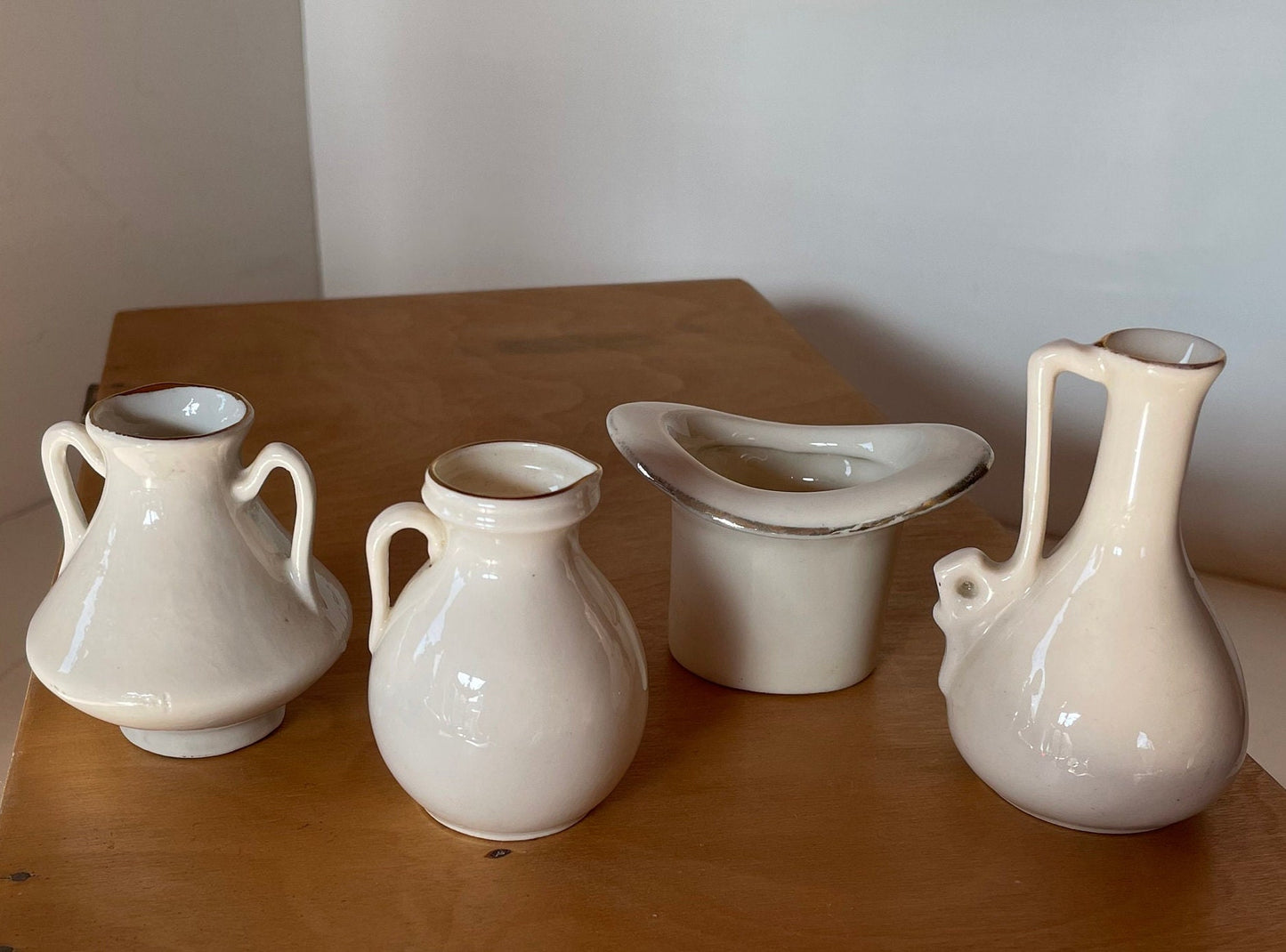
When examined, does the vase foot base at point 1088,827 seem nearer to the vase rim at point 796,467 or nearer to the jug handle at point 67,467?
the vase rim at point 796,467

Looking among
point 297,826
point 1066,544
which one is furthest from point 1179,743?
point 297,826

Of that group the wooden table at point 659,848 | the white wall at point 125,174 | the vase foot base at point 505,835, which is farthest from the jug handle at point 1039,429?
the white wall at point 125,174

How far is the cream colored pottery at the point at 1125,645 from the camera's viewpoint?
45cm

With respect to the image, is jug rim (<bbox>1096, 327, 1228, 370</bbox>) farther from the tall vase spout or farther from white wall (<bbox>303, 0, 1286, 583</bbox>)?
white wall (<bbox>303, 0, 1286, 583</bbox>)

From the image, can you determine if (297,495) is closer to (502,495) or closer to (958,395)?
(502,495)

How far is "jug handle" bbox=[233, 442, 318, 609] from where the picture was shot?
488 mm

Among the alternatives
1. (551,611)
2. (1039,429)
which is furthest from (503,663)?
(1039,429)

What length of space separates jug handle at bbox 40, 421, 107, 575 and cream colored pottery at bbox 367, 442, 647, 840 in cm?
14

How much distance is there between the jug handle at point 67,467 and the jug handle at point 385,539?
Answer: 0.13 metres

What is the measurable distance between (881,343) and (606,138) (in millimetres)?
383

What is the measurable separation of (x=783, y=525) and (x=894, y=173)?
0.81 meters

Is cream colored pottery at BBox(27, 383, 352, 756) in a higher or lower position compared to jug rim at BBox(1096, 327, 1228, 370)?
lower

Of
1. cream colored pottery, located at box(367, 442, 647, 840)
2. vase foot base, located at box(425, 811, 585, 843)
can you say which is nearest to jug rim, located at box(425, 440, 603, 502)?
cream colored pottery, located at box(367, 442, 647, 840)

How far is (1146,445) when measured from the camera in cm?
45
